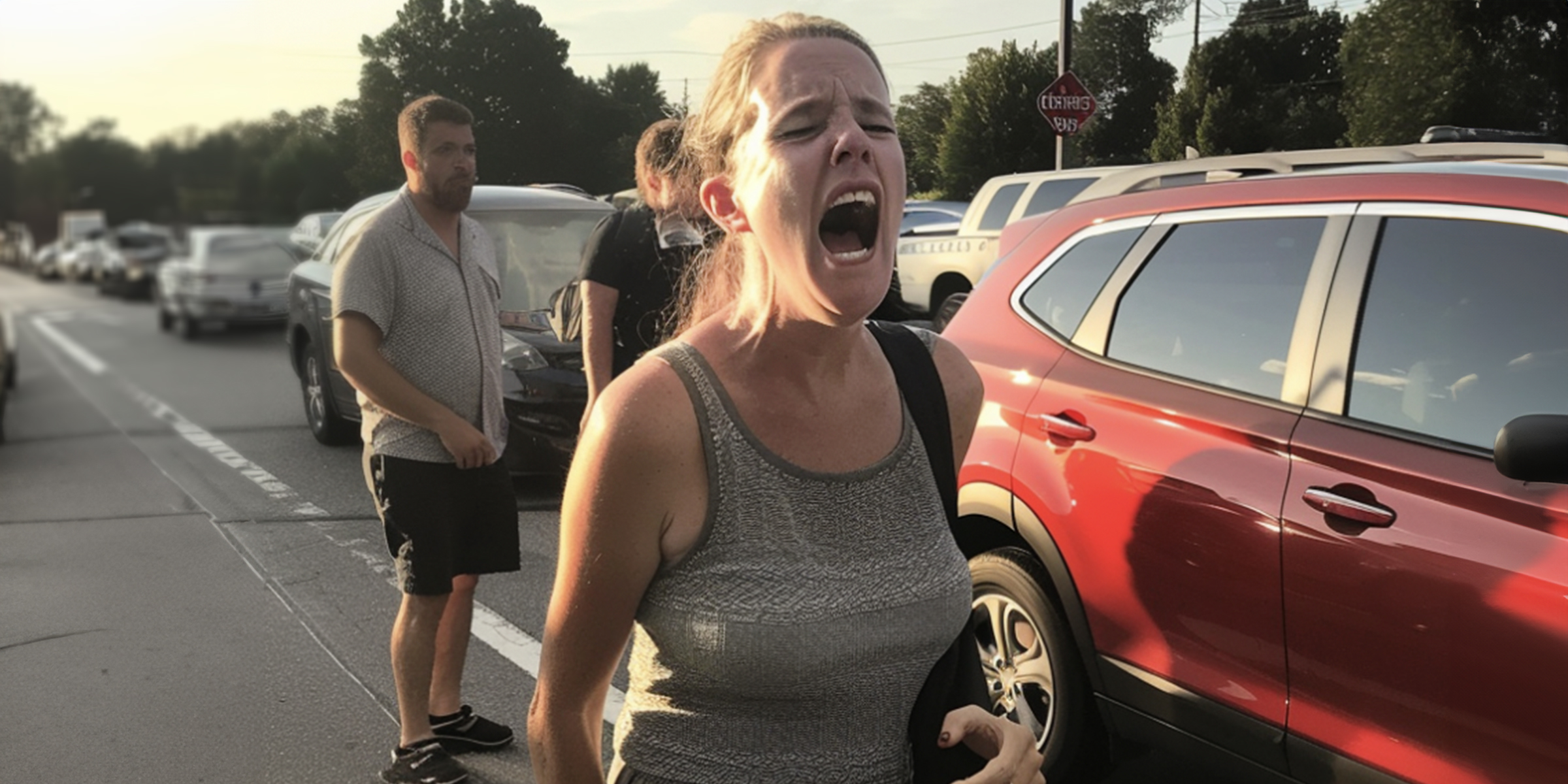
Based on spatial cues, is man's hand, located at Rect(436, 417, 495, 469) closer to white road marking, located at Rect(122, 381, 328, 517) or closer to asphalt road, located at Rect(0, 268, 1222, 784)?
asphalt road, located at Rect(0, 268, 1222, 784)

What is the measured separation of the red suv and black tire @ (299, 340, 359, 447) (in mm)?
1795

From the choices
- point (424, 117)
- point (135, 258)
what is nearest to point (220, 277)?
point (135, 258)

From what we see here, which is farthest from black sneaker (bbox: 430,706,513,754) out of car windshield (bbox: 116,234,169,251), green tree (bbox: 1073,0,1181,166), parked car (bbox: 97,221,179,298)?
green tree (bbox: 1073,0,1181,166)

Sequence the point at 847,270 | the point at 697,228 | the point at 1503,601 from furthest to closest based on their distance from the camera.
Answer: the point at 697,228
the point at 1503,601
the point at 847,270

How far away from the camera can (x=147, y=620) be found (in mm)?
4168

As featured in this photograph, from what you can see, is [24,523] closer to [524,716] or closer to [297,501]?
[297,501]

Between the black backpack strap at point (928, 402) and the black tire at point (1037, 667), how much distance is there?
1598 mm

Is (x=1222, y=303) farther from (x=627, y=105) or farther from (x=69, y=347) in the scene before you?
(x=69, y=347)

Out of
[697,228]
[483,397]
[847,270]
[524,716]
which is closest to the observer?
[847,270]

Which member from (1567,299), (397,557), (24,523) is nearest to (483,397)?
(397,557)

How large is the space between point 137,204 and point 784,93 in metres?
1.26

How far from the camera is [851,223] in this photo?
1447 millimetres

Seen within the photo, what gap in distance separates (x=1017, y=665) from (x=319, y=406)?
87.7 inches

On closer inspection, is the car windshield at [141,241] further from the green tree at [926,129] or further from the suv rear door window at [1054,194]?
the suv rear door window at [1054,194]
